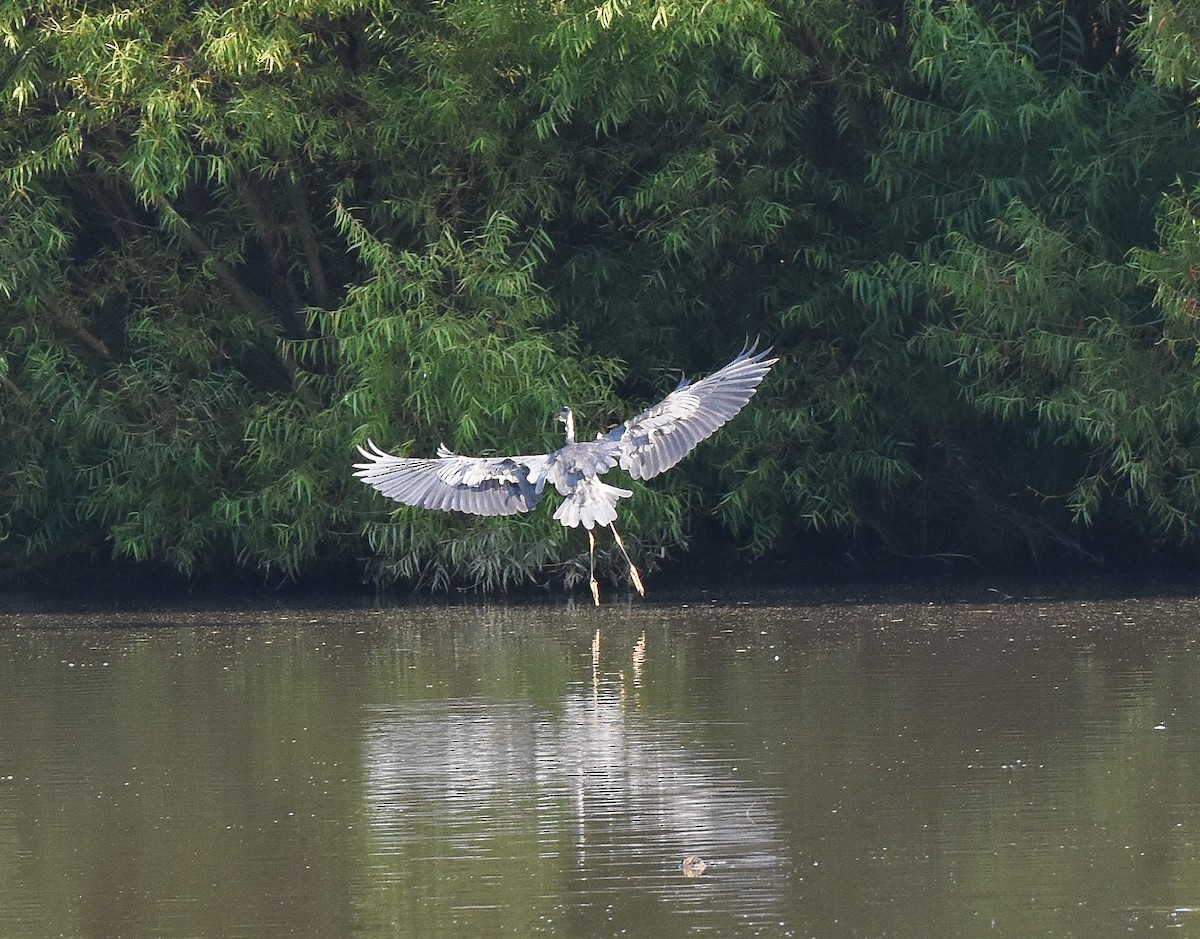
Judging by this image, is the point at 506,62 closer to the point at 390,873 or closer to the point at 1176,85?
the point at 1176,85

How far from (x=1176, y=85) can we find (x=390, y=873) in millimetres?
6004

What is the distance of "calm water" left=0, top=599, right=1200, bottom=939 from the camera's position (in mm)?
4211

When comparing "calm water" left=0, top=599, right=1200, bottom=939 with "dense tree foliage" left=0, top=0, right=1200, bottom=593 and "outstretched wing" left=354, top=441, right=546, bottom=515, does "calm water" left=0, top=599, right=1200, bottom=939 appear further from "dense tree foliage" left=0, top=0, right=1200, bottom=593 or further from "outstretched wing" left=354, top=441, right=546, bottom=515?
"dense tree foliage" left=0, top=0, right=1200, bottom=593

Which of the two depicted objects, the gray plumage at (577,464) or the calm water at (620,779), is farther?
the gray plumage at (577,464)

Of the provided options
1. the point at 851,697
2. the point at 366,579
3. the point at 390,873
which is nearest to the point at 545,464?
the point at 366,579

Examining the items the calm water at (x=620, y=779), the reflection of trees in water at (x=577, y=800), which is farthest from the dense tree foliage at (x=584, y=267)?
the reflection of trees in water at (x=577, y=800)

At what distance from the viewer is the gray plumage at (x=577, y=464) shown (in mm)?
8586

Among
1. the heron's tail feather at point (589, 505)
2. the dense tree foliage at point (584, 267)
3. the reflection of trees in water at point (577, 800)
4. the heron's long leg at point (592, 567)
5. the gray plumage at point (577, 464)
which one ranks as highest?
the dense tree foliage at point (584, 267)

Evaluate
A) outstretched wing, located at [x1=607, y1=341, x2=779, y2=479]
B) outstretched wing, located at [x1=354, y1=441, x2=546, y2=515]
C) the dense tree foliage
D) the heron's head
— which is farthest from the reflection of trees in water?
the dense tree foliage

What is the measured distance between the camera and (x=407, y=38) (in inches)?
388

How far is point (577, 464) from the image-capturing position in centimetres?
862

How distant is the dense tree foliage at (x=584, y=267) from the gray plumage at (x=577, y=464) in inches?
34.3

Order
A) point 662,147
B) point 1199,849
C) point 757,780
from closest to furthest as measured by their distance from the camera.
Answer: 1. point 1199,849
2. point 757,780
3. point 662,147

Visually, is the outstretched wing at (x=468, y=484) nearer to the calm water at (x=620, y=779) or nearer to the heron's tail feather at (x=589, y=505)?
the heron's tail feather at (x=589, y=505)
